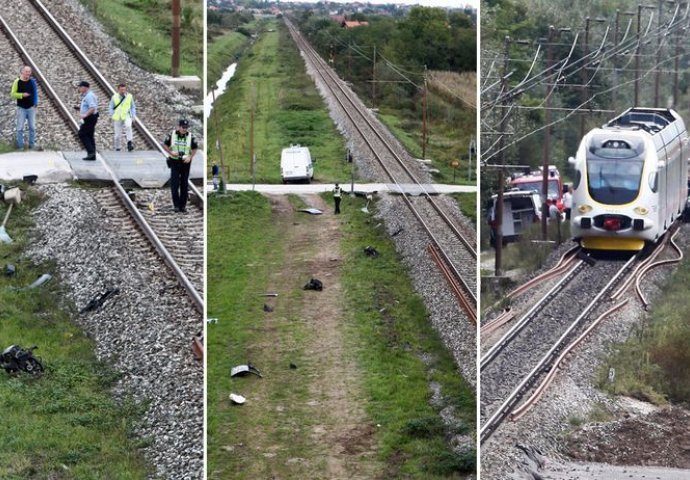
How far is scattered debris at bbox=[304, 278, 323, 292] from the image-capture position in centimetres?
891

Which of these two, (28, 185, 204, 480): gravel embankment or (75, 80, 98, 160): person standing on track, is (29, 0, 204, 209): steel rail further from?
(28, 185, 204, 480): gravel embankment

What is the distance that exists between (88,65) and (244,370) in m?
9.42

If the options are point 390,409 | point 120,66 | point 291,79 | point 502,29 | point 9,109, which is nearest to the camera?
point 390,409

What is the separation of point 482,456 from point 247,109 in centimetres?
295

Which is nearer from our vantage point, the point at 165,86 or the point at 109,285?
the point at 109,285

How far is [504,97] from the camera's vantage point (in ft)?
37.0

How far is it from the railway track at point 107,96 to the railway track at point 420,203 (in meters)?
1.63

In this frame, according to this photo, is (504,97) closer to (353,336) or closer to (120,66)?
(353,336)

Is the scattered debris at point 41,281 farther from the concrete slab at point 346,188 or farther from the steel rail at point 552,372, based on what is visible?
the steel rail at point 552,372

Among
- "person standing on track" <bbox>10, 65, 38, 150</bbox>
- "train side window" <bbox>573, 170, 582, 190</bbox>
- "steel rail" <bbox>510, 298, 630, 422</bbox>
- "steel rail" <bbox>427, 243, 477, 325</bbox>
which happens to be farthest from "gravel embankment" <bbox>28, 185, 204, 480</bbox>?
"train side window" <bbox>573, 170, 582, 190</bbox>

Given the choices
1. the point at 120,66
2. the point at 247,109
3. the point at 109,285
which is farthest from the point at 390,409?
the point at 120,66

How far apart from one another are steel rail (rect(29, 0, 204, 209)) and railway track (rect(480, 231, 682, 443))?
2885 millimetres

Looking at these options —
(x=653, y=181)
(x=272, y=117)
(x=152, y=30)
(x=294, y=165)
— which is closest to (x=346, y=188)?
(x=294, y=165)

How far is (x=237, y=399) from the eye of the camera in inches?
333
